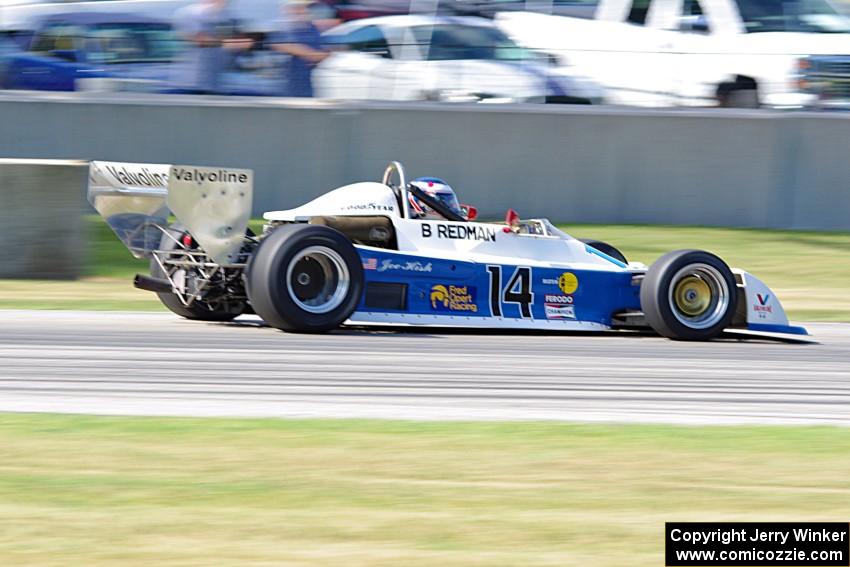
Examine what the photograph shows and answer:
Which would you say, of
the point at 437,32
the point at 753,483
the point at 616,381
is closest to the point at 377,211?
the point at 616,381

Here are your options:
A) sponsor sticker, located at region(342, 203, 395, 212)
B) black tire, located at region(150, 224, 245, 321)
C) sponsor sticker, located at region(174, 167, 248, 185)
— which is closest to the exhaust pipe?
black tire, located at region(150, 224, 245, 321)

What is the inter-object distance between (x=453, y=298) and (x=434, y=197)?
0.88 meters

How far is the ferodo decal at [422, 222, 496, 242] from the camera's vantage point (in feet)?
31.2

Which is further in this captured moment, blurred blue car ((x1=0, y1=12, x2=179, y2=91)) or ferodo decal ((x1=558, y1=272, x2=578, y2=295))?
blurred blue car ((x1=0, y1=12, x2=179, y2=91))

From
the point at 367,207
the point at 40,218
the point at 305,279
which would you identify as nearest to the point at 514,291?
the point at 367,207

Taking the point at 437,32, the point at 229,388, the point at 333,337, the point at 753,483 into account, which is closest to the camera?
the point at 753,483

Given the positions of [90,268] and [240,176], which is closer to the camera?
[240,176]

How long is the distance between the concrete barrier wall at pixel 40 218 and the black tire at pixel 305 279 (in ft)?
15.1

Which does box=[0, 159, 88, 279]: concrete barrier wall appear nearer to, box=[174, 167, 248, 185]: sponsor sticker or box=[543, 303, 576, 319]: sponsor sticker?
box=[174, 167, 248, 185]: sponsor sticker

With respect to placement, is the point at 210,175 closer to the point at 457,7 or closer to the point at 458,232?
the point at 458,232

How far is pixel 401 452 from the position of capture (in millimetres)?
5598

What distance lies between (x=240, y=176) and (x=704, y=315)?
3.56 m

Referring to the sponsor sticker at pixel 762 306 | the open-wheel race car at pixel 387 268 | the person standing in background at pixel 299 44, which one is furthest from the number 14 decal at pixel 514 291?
the person standing in background at pixel 299 44

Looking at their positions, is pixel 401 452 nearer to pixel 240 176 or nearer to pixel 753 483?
pixel 753 483
